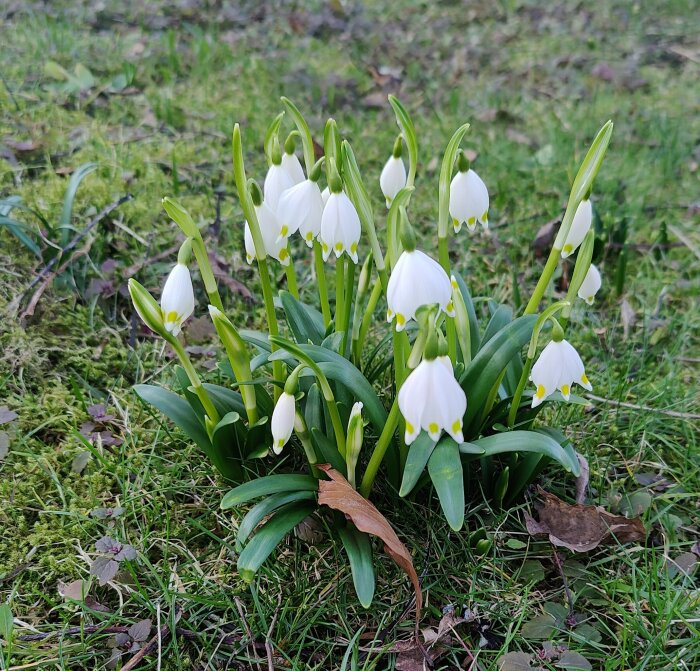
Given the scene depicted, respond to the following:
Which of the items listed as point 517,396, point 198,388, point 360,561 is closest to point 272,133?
point 198,388

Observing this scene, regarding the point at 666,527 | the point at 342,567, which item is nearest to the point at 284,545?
the point at 342,567

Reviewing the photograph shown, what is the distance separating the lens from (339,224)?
139 centimetres

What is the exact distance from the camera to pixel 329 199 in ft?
4.53

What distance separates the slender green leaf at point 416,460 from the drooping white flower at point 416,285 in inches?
15.2

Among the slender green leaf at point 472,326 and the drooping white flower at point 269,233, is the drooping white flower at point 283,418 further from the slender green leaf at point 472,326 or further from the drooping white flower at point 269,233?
the slender green leaf at point 472,326

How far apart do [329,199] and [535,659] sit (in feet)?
3.41

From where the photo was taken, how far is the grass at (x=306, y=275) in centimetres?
155

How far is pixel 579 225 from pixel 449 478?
0.59 metres

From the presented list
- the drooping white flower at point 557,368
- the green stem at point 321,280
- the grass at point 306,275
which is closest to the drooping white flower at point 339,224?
the green stem at point 321,280

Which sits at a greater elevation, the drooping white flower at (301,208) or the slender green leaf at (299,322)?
the drooping white flower at (301,208)

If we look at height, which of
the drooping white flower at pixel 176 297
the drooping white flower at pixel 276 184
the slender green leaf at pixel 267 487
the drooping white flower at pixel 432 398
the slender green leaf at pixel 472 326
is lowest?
the slender green leaf at pixel 267 487

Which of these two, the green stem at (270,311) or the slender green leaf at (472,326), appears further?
the slender green leaf at (472,326)

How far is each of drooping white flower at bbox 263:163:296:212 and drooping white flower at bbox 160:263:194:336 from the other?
0.91 feet

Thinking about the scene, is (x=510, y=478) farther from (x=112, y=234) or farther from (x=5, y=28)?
(x=5, y=28)
